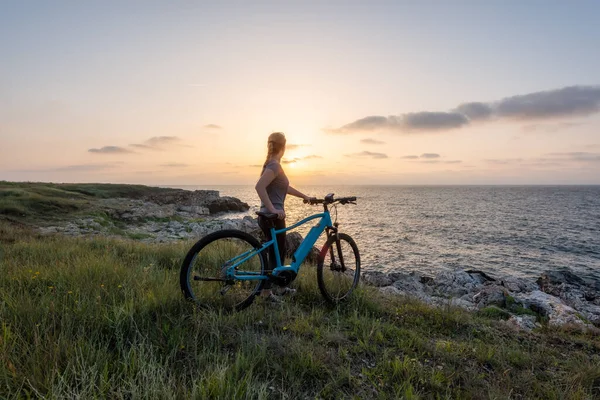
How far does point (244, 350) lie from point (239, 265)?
189 centimetres

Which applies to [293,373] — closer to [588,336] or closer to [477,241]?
[588,336]

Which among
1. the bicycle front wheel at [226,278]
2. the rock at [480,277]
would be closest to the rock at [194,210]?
the rock at [480,277]

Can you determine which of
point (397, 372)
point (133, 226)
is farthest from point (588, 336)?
point (133, 226)

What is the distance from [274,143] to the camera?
5.21 meters

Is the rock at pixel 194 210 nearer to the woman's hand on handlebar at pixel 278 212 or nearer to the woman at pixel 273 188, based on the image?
the woman at pixel 273 188

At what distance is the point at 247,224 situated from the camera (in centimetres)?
2755

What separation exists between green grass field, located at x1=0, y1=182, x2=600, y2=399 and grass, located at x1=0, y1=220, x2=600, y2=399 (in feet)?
0.06

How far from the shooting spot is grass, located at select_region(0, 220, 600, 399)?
9.28ft

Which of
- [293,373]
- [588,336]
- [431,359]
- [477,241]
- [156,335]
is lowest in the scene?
[477,241]

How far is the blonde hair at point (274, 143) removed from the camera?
17.1 feet

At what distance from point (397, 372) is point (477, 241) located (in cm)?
3087

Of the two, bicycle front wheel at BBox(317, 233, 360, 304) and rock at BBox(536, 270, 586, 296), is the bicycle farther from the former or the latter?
rock at BBox(536, 270, 586, 296)

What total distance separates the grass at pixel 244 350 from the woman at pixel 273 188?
1.05 metres

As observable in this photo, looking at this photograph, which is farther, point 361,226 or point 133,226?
point 361,226
